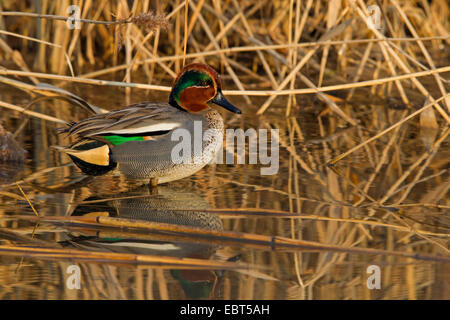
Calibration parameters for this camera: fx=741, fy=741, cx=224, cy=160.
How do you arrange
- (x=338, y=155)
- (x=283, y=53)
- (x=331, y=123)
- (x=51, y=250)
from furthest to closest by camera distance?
(x=283, y=53)
(x=331, y=123)
(x=338, y=155)
(x=51, y=250)

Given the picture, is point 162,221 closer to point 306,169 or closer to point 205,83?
point 205,83

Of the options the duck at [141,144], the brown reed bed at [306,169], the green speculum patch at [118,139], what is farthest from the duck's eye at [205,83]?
the green speculum patch at [118,139]

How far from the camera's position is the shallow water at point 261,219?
2789 mm

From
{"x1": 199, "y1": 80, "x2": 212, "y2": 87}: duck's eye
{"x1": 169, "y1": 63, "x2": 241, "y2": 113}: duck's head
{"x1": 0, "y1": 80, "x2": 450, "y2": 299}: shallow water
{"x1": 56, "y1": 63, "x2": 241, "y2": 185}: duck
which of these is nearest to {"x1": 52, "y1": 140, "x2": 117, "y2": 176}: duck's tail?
{"x1": 56, "y1": 63, "x2": 241, "y2": 185}: duck

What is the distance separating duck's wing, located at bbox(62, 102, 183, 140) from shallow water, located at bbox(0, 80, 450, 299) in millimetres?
335

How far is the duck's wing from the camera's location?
3.98 metres

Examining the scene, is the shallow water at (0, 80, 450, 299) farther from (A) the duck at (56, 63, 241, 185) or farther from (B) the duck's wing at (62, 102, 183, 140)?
(B) the duck's wing at (62, 102, 183, 140)

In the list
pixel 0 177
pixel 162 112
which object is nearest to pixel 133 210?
pixel 162 112

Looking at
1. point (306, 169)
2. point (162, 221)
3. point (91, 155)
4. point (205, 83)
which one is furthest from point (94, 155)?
point (306, 169)

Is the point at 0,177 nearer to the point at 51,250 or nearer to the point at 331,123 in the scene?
the point at 51,250

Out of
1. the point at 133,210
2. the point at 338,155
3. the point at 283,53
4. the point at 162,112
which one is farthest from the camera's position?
the point at 283,53

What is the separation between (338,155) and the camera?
200 inches
